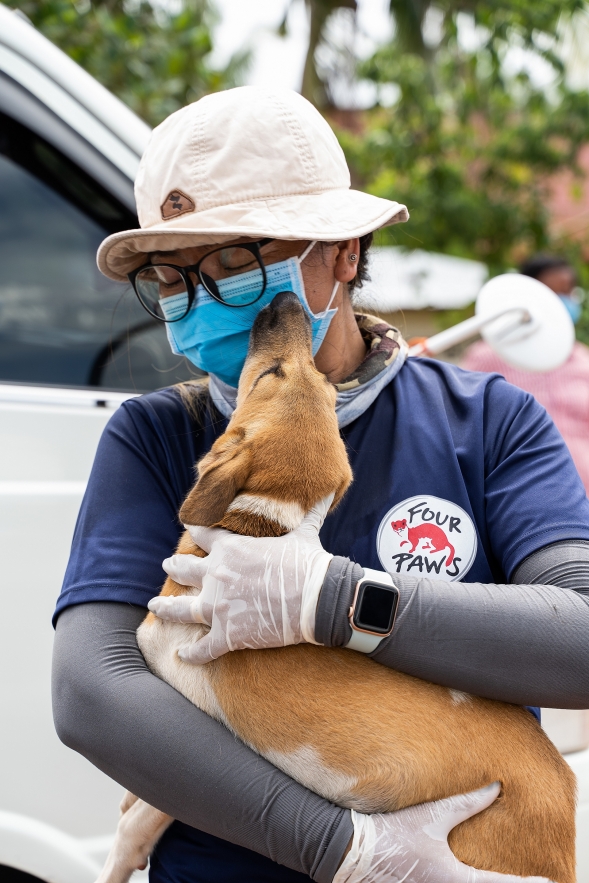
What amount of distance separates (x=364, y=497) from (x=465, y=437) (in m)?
0.25

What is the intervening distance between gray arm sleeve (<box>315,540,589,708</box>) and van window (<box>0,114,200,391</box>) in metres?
1.24

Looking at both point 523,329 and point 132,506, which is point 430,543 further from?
point 523,329

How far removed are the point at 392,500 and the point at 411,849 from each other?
0.64 m

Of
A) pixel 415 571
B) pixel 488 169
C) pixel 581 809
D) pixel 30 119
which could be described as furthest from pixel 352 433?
pixel 488 169

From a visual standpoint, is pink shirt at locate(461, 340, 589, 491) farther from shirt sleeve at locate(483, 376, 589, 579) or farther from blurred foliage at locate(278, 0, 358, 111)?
blurred foliage at locate(278, 0, 358, 111)

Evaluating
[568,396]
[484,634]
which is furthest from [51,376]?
[568,396]

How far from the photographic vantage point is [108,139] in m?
2.42

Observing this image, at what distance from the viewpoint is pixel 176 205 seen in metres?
1.64

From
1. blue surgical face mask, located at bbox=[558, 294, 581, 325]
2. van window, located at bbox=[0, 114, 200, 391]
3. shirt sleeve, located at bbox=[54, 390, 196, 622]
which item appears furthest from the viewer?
blue surgical face mask, located at bbox=[558, 294, 581, 325]

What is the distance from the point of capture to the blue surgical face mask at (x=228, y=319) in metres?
1.72

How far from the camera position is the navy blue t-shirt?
1552mm

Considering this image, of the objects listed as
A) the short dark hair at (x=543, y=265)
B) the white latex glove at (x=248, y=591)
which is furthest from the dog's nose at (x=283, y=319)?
the short dark hair at (x=543, y=265)

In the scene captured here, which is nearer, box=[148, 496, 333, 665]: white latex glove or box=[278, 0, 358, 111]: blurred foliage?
box=[148, 496, 333, 665]: white latex glove

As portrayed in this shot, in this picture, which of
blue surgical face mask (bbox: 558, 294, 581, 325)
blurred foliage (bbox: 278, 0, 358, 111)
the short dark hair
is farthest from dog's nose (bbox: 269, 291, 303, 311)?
blurred foliage (bbox: 278, 0, 358, 111)
